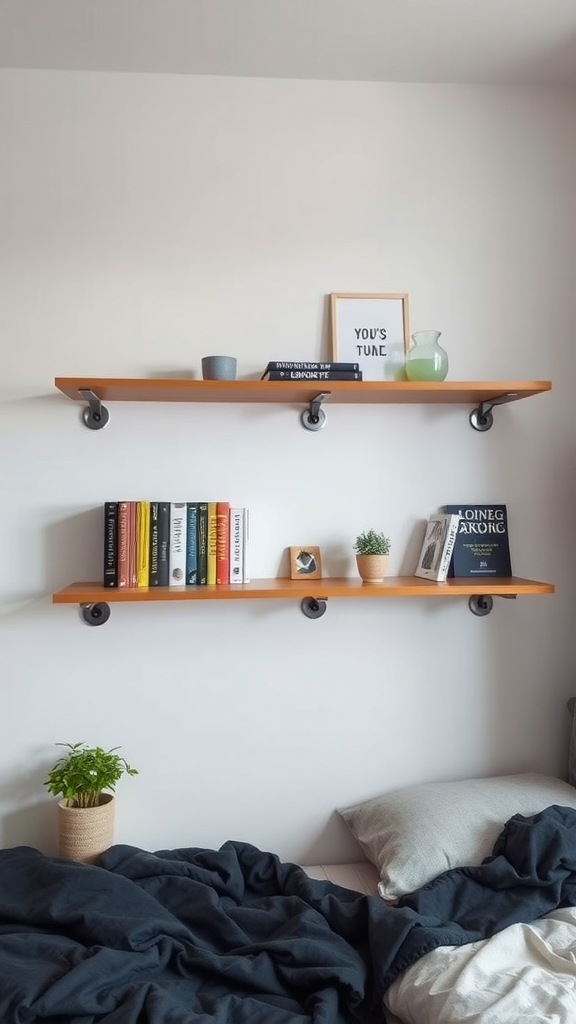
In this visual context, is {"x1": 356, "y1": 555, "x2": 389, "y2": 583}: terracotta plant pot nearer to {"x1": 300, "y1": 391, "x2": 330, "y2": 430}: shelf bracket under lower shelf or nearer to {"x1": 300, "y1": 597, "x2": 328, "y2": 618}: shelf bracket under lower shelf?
{"x1": 300, "y1": 597, "x2": 328, "y2": 618}: shelf bracket under lower shelf

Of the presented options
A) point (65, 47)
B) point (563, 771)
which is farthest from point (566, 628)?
point (65, 47)

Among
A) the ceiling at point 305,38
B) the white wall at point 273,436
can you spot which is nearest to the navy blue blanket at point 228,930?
the white wall at point 273,436

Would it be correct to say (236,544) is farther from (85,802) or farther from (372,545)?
(85,802)

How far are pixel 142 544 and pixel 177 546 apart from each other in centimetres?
8

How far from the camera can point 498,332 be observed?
208cm

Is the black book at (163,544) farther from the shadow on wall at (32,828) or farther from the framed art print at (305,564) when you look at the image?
the shadow on wall at (32,828)

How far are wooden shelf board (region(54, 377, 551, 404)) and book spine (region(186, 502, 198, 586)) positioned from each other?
0.28 metres

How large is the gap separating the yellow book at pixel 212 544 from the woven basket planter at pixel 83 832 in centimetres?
58

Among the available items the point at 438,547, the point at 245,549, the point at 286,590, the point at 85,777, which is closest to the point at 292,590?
the point at 286,590

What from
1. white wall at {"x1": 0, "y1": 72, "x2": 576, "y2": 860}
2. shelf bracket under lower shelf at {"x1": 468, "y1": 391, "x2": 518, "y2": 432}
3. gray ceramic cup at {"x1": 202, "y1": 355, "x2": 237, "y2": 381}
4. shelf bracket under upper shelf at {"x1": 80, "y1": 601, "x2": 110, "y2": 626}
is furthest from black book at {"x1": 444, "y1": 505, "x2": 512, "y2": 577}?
shelf bracket under upper shelf at {"x1": 80, "y1": 601, "x2": 110, "y2": 626}

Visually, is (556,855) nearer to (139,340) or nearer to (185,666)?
(185,666)

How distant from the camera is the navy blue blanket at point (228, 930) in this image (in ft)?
4.40

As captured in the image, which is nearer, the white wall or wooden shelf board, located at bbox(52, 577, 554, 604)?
wooden shelf board, located at bbox(52, 577, 554, 604)

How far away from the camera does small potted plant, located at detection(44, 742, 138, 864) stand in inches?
69.2
